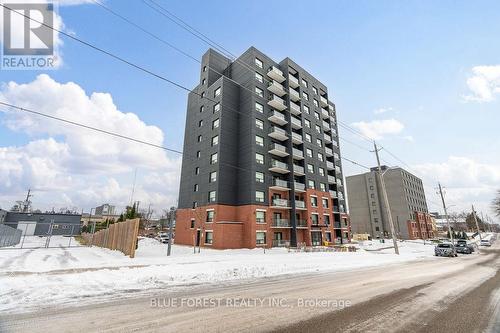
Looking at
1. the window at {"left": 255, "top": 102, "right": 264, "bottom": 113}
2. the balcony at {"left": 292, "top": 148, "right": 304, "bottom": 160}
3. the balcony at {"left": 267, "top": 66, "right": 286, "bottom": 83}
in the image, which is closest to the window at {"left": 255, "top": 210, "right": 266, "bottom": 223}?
the balcony at {"left": 292, "top": 148, "right": 304, "bottom": 160}

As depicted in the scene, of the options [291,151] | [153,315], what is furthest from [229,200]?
[153,315]

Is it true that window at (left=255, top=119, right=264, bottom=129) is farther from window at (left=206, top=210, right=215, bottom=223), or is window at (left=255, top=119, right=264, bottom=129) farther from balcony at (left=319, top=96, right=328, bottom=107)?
balcony at (left=319, top=96, right=328, bottom=107)

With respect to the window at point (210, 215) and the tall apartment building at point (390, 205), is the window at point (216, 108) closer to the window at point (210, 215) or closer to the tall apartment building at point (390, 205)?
the window at point (210, 215)

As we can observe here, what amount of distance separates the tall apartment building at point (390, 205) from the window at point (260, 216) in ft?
190

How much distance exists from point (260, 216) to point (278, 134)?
13827 millimetres

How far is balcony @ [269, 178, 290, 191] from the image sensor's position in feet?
119

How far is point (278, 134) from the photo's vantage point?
3888 centimetres

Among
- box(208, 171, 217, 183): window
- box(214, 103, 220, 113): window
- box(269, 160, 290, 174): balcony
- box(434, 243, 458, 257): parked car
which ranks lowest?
box(434, 243, 458, 257): parked car

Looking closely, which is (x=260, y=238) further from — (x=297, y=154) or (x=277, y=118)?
(x=277, y=118)

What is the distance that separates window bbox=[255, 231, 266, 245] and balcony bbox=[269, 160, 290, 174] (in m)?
10.0

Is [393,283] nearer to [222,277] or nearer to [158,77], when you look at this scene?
[222,277]

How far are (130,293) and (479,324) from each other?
9074mm

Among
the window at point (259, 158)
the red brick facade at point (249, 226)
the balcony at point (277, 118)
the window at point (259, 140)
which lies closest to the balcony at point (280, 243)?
the red brick facade at point (249, 226)

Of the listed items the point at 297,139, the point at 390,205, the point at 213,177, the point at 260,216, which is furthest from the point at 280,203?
the point at 390,205
